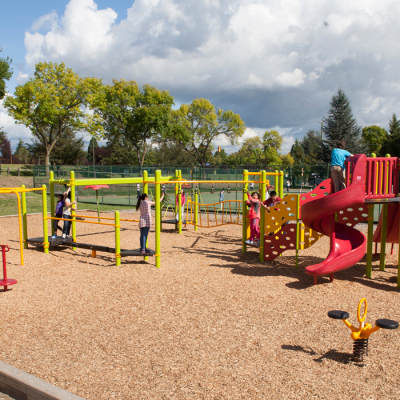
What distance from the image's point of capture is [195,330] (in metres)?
4.72

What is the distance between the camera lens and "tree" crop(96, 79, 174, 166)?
44.8 m

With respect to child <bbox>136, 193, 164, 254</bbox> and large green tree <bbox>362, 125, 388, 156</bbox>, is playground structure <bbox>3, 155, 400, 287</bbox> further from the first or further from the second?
large green tree <bbox>362, 125, 388, 156</bbox>

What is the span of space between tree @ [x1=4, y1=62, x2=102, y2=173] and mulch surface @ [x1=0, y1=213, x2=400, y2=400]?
1126 inches

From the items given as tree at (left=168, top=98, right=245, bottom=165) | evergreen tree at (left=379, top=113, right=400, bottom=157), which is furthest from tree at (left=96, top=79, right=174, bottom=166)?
evergreen tree at (left=379, top=113, right=400, bottom=157)

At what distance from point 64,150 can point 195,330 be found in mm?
54421

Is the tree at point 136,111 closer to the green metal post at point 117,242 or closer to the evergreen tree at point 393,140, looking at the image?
the evergreen tree at point 393,140

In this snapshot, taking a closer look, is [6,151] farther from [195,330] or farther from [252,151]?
[195,330]

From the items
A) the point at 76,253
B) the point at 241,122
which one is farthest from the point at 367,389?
the point at 241,122

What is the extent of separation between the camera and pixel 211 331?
15.4 ft

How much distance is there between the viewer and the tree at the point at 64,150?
5369cm

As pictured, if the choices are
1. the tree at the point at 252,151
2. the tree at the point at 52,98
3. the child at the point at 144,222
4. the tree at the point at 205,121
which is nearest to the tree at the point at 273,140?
the tree at the point at 252,151

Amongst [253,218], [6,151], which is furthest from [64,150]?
[253,218]

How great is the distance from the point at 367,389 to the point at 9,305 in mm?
5121

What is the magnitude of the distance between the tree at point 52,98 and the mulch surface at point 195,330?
2860cm
